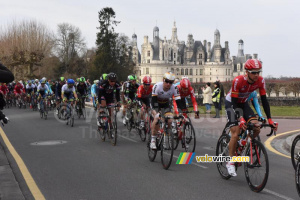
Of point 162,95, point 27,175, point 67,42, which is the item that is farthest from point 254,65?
point 67,42

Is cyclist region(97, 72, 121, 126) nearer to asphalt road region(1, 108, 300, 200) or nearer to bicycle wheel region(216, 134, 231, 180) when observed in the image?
asphalt road region(1, 108, 300, 200)

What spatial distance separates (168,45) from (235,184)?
150137 mm

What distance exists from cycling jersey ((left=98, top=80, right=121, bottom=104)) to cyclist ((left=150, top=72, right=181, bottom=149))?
7.52 ft

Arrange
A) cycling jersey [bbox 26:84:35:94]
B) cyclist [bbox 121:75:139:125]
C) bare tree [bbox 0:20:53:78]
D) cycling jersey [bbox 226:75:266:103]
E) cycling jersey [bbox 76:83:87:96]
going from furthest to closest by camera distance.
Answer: bare tree [bbox 0:20:53:78] → cycling jersey [bbox 26:84:35:94] → cycling jersey [bbox 76:83:87:96] → cyclist [bbox 121:75:139:125] → cycling jersey [bbox 226:75:266:103]

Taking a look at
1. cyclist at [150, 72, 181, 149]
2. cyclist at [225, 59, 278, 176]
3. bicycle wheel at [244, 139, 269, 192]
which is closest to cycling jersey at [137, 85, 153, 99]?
cyclist at [150, 72, 181, 149]

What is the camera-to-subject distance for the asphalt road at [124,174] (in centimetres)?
595

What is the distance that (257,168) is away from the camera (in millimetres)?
5855

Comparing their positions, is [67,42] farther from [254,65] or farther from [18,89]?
[254,65]

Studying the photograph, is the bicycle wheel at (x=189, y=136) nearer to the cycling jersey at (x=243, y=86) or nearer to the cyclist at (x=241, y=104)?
the cyclist at (x=241, y=104)

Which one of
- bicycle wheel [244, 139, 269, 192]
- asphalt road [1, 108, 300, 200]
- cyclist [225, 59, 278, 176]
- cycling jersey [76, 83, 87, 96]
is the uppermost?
cycling jersey [76, 83, 87, 96]

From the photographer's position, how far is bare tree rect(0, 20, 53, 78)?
57.7 metres

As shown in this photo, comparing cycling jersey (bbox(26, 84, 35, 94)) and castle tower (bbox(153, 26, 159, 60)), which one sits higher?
castle tower (bbox(153, 26, 159, 60))

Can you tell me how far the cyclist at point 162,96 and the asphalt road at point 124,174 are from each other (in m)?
0.80

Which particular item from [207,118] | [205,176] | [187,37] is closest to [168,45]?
[187,37]
